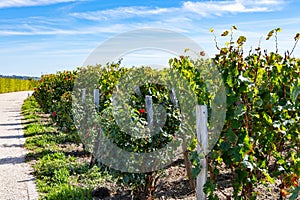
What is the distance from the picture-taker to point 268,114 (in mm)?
3830

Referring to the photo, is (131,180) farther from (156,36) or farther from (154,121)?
(156,36)

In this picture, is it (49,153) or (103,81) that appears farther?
(49,153)

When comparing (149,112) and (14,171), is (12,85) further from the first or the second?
(149,112)

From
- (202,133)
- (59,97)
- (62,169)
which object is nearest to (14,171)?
(62,169)

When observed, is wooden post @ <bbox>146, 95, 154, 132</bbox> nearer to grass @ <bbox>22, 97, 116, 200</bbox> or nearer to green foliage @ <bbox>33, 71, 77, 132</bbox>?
grass @ <bbox>22, 97, 116, 200</bbox>

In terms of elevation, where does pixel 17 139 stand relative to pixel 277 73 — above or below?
below

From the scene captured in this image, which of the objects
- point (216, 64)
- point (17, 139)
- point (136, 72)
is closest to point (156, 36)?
point (216, 64)

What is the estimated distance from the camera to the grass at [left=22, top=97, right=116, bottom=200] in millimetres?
5400

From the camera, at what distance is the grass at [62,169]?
5.40 meters

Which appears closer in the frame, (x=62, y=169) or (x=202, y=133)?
(x=202, y=133)

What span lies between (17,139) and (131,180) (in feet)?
22.6

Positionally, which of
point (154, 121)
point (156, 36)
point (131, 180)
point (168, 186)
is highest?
point (156, 36)

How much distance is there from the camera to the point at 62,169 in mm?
6500

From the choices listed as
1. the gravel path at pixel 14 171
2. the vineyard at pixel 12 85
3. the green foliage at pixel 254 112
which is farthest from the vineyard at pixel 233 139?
the vineyard at pixel 12 85
